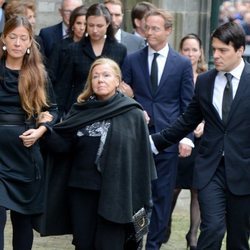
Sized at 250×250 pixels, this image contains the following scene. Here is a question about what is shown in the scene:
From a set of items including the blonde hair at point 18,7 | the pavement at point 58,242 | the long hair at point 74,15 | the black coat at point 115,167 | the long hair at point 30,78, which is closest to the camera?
the black coat at point 115,167

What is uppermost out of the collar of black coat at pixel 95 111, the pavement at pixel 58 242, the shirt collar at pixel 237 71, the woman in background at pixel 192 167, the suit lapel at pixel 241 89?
the shirt collar at pixel 237 71

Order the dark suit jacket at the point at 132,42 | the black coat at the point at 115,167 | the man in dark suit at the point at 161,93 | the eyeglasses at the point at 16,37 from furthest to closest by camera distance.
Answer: the dark suit jacket at the point at 132,42 → the man in dark suit at the point at 161,93 → the eyeglasses at the point at 16,37 → the black coat at the point at 115,167

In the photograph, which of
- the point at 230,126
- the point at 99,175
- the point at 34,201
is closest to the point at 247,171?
the point at 230,126

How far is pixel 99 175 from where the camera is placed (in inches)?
265

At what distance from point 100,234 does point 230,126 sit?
47.5 inches

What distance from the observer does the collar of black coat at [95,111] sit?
6.77 m

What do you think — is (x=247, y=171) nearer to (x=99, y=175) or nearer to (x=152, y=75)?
(x=99, y=175)

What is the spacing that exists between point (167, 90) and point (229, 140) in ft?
Result: 4.86

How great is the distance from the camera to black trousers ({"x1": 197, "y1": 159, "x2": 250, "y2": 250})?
679 cm

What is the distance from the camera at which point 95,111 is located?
6797 mm

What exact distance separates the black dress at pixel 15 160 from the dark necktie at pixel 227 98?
1.38 m

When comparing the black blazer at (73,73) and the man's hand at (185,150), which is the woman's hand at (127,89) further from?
the man's hand at (185,150)

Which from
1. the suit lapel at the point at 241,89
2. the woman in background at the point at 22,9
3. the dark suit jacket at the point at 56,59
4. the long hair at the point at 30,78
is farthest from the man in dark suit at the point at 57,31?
the suit lapel at the point at 241,89

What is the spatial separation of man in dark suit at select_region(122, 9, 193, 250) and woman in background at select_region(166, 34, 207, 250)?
17.8 inches
